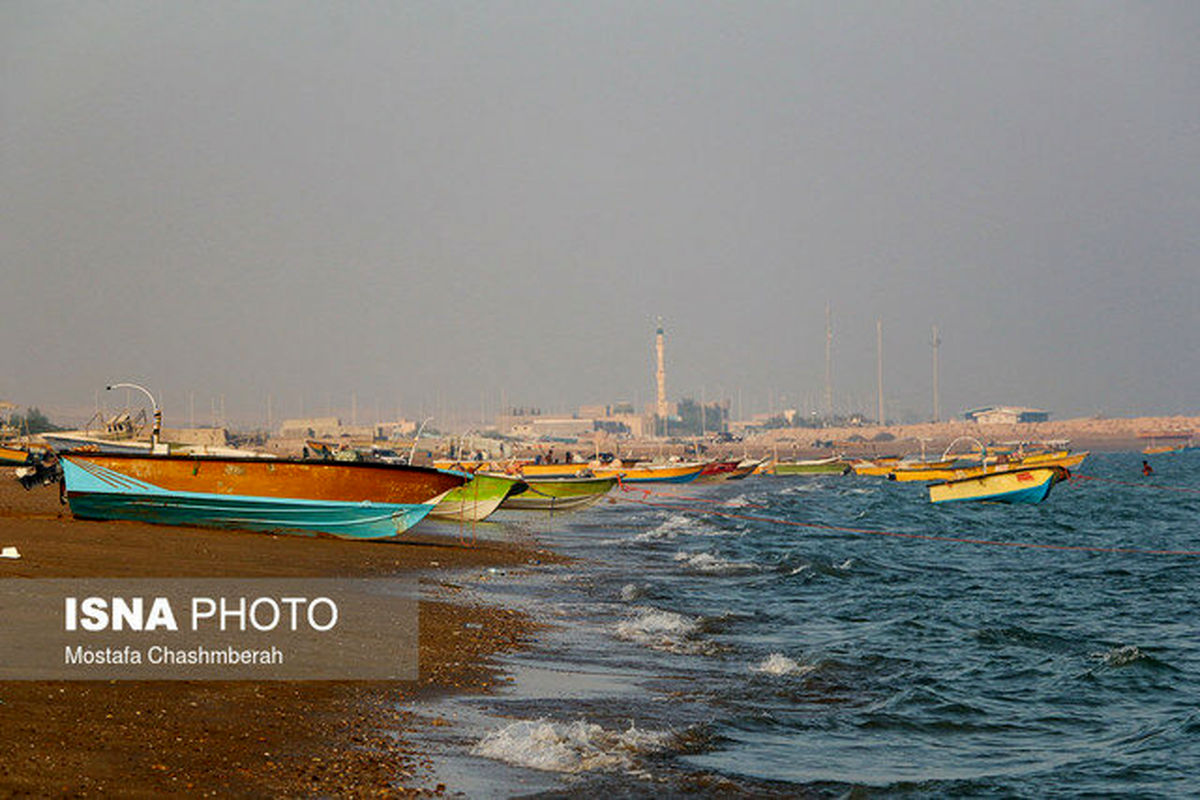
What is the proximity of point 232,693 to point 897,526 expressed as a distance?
150 ft

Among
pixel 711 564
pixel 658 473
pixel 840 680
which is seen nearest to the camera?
pixel 840 680

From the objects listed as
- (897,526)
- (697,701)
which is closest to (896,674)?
(697,701)

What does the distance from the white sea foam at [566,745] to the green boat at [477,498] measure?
27.1 meters

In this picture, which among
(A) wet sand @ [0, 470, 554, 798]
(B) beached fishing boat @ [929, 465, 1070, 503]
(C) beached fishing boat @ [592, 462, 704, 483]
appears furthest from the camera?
(C) beached fishing boat @ [592, 462, 704, 483]

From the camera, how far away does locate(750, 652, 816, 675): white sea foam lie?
16.3m

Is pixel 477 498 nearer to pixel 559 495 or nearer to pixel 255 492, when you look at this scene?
pixel 559 495

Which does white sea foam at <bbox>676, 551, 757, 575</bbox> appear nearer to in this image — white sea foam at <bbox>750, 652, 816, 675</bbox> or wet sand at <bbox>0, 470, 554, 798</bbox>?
white sea foam at <bbox>750, 652, 816, 675</bbox>

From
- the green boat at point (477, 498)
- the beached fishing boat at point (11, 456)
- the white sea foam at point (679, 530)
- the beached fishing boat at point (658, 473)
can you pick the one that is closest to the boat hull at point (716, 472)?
the beached fishing boat at point (658, 473)

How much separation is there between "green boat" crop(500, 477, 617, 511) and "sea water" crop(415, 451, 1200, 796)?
13821 mm

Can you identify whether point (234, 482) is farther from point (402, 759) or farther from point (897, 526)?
point (897, 526)

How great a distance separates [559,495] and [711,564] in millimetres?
18758

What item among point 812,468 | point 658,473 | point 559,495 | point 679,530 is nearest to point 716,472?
point 658,473

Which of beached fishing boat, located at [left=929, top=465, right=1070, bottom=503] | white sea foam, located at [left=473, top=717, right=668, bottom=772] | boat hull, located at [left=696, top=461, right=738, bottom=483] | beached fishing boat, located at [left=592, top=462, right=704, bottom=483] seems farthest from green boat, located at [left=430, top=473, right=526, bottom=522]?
boat hull, located at [left=696, top=461, right=738, bottom=483]

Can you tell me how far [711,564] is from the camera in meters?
32.2
